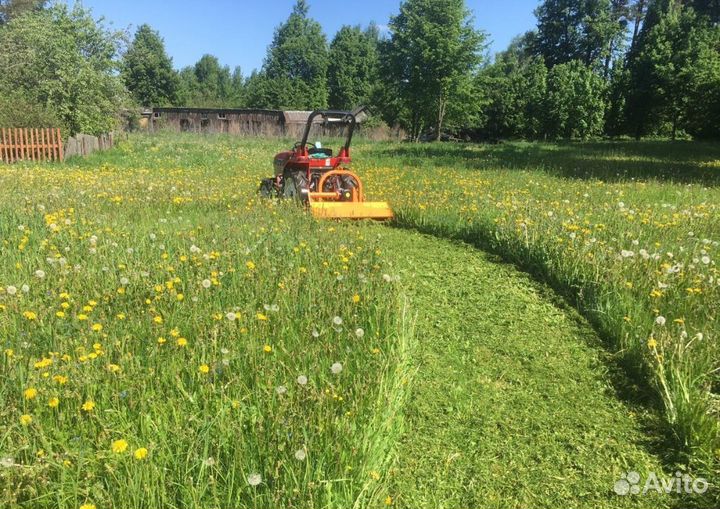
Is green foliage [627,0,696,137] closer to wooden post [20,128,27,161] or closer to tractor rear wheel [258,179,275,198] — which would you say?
tractor rear wheel [258,179,275,198]

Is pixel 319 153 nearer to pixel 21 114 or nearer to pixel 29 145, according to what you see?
pixel 29 145

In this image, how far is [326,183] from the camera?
859 centimetres

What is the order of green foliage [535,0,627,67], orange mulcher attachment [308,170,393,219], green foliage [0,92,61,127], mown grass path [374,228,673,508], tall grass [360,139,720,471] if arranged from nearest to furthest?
mown grass path [374,228,673,508]
tall grass [360,139,720,471]
orange mulcher attachment [308,170,393,219]
green foliage [0,92,61,127]
green foliage [535,0,627,67]

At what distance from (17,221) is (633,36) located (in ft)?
200

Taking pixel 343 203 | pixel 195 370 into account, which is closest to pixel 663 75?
pixel 343 203

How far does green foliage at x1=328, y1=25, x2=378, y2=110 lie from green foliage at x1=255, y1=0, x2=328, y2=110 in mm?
1756

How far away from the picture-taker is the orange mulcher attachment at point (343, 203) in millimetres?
7715

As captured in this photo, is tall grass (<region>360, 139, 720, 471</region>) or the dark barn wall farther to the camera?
the dark barn wall

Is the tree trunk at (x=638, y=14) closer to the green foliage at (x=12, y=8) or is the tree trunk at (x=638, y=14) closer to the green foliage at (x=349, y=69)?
the green foliage at (x=349, y=69)

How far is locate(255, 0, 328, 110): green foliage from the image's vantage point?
70.7m

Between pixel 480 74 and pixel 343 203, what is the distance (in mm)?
37384

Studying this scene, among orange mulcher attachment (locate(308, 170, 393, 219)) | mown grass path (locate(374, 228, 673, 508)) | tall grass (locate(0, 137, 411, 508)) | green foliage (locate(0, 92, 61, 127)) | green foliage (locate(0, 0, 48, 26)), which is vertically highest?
green foliage (locate(0, 0, 48, 26))

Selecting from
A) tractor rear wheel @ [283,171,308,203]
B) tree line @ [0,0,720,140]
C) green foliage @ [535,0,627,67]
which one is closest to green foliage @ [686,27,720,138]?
tree line @ [0,0,720,140]

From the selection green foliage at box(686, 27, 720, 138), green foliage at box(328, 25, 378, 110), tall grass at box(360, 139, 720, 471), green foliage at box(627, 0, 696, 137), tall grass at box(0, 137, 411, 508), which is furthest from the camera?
green foliage at box(328, 25, 378, 110)
